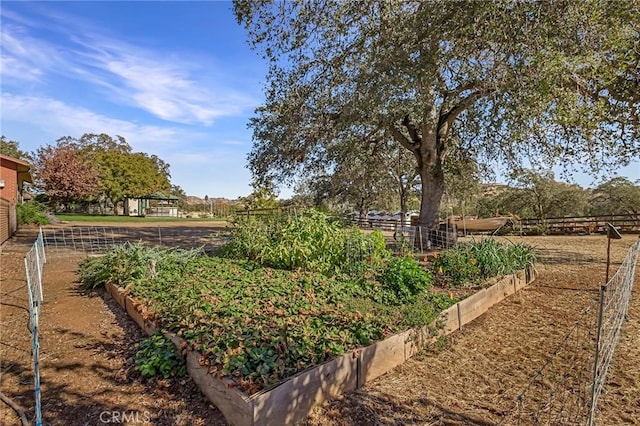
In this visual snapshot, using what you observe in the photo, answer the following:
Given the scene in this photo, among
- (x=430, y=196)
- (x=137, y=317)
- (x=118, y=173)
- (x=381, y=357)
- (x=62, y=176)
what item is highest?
(x=118, y=173)

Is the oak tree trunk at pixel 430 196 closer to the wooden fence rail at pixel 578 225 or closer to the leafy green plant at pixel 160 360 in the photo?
the leafy green plant at pixel 160 360

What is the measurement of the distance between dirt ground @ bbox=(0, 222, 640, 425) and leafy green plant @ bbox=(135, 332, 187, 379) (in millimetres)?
76

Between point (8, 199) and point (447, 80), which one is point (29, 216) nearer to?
point (8, 199)

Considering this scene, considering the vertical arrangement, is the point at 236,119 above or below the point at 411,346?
above

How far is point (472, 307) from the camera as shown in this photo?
4145 millimetres

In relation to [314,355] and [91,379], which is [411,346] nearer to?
[314,355]

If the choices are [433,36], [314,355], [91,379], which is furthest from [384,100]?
[91,379]

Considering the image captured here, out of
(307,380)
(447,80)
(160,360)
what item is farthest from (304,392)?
(447,80)

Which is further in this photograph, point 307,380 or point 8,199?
point 8,199

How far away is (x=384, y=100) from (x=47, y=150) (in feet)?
100

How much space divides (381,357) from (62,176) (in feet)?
97.3

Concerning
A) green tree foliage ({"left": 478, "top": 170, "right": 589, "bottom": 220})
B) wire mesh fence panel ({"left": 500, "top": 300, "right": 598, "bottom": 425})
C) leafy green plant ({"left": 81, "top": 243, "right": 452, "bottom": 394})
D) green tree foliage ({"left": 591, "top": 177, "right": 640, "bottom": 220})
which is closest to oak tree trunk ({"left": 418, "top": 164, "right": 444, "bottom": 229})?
leafy green plant ({"left": 81, "top": 243, "right": 452, "bottom": 394})

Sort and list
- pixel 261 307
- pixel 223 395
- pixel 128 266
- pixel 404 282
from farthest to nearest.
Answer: pixel 128 266, pixel 404 282, pixel 261 307, pixel 223 395

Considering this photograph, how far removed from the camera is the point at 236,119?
10.2 m
